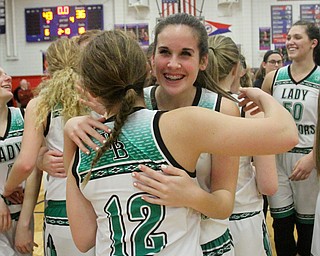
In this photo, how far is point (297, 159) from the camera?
3668 mm

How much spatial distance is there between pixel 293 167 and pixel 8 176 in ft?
7.25

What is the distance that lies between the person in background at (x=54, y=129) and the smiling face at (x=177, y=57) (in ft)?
2.24

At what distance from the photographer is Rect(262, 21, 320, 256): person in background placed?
3613mm

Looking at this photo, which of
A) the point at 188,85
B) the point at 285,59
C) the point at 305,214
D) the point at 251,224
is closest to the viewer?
the point at 188,85

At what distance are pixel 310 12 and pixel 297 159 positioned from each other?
25.5 ft

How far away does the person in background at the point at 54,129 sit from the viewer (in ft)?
7.32

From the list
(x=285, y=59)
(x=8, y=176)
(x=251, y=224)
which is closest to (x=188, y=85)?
(x=251, y=224)

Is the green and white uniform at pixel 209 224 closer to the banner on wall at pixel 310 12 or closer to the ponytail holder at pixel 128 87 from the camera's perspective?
the ponytail holder at pixel 128 87

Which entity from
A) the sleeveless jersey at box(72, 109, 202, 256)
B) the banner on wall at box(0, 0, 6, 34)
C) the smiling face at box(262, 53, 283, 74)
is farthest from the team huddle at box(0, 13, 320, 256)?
the banner on wall at box(0, 0, 6, 34)

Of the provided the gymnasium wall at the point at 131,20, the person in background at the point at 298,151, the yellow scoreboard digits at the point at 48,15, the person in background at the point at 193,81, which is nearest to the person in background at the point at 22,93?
the gymnasium wall at the point at 131,20

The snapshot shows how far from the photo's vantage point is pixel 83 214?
1.54 m

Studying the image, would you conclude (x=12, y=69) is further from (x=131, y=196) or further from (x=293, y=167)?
(x=131, y=196)

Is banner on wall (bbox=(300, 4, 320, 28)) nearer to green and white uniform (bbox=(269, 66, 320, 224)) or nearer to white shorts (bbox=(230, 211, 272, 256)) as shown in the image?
green and white uniform (bbox=(269, 66, 320, 224))

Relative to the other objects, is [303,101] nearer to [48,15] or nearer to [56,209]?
[56,209]
